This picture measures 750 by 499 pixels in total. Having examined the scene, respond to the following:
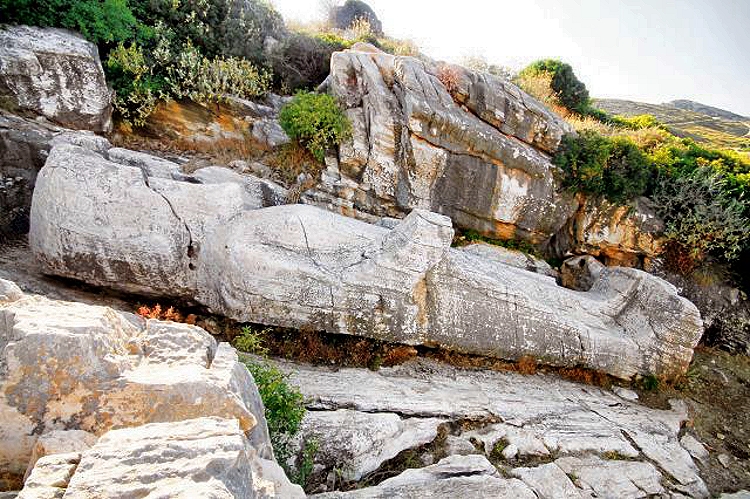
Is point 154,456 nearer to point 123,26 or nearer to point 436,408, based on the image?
point 436,408

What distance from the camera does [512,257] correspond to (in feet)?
32.9

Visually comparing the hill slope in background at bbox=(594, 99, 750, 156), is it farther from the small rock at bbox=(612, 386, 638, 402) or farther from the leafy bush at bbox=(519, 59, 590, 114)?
the small rock at bbox=(612, 386, 638, 402)

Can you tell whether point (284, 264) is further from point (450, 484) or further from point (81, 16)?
point (81, 16)

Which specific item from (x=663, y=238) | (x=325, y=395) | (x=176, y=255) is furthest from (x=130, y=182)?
(x=663, y=238)

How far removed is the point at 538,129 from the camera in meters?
10.1

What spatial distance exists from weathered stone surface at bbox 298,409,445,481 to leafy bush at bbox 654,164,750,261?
882 centimetres

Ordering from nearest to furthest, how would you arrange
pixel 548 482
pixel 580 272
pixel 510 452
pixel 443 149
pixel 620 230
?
pixel 548 482 < pixel 510 452 < pixel 443 149 < pixel 620 230 < pixel 580 272

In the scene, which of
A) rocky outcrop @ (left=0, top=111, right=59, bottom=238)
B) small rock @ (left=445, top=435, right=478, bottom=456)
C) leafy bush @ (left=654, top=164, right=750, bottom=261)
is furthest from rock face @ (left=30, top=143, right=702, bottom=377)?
leafy bush @ (left=654, top=164, right=750, bottom=261)

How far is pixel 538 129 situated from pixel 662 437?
23.2ft

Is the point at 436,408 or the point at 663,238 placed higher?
the point at 663,238

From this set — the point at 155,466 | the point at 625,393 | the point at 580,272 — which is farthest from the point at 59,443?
the point at 580,272

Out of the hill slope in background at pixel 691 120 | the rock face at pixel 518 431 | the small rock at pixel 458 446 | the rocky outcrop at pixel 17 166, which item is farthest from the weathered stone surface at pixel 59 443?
the hill slope in background at pixel 691 120

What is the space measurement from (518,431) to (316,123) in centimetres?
717

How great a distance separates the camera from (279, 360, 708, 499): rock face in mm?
4926
